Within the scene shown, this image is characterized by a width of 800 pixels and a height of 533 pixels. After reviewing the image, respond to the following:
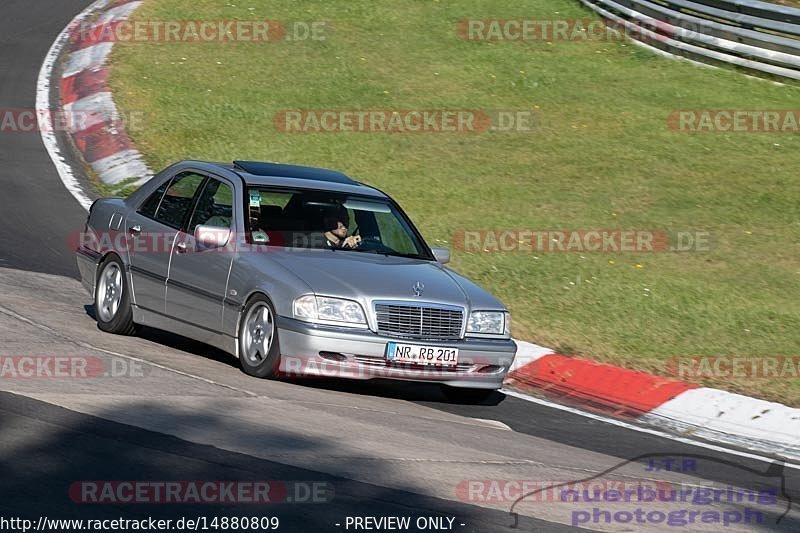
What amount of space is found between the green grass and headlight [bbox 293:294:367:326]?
2.92m

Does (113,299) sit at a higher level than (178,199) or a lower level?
lower

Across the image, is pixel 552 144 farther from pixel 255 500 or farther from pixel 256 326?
pixel 255 500

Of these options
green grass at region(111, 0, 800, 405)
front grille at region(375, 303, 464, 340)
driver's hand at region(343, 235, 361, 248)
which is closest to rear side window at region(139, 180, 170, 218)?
driver's hand at region(343, 235, 361, 248)

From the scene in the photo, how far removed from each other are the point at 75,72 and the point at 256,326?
12.7 meters

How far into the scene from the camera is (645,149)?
17.1 m

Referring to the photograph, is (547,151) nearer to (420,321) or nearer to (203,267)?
(203,267)

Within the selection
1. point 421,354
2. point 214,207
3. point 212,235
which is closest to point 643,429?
point 421,354

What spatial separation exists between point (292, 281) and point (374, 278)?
607mm

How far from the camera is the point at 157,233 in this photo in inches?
390

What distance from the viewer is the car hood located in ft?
28.4

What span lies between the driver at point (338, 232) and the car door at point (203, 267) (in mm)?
713

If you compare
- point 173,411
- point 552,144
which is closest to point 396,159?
point 552,144

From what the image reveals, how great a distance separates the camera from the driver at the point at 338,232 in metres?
9.47

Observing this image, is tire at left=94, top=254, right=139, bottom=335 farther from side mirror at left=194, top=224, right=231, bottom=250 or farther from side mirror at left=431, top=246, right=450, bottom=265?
side mirror at left=431, top=246, right=450, bottom=265
